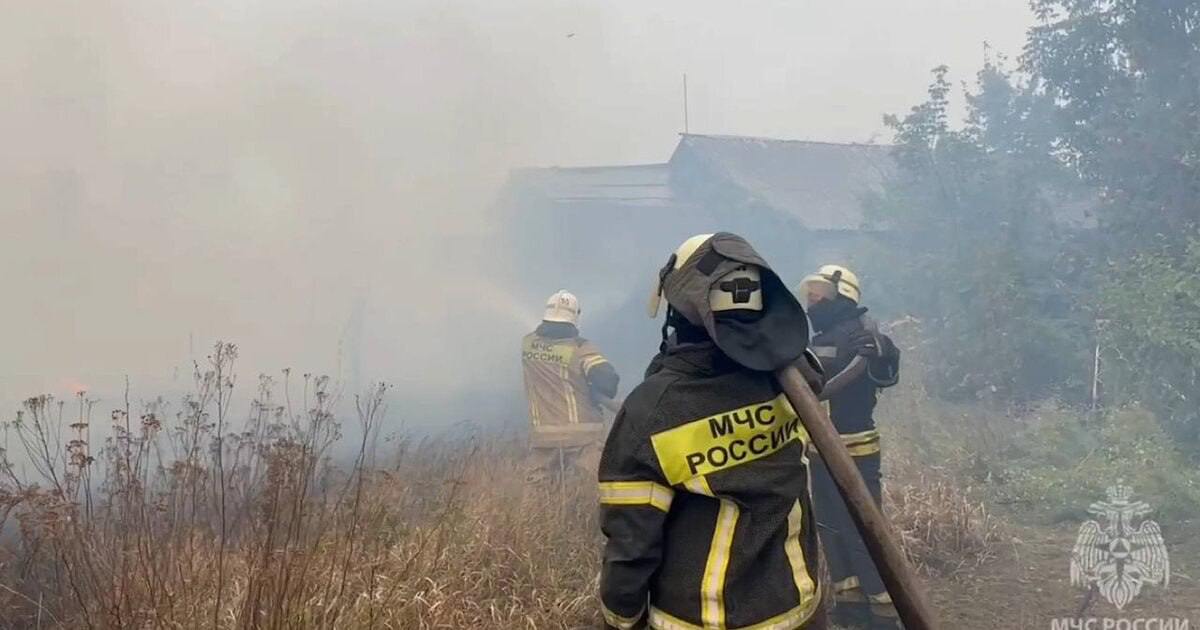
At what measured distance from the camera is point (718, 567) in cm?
215

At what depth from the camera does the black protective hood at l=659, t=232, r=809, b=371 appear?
2141 millimetres

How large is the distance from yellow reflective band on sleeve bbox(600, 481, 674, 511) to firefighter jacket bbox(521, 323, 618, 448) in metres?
4.28

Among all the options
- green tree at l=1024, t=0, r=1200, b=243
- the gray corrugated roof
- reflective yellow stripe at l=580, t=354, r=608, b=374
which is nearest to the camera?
reflective yellow stripe at l=580, t=354, r=608, b=374

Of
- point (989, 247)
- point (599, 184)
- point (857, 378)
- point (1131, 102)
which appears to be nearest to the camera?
point (857, 378)

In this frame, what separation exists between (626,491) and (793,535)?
17.3 inches

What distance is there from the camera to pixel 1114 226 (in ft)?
29.8

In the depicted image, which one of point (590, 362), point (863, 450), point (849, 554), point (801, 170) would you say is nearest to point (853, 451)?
point (863, 450)

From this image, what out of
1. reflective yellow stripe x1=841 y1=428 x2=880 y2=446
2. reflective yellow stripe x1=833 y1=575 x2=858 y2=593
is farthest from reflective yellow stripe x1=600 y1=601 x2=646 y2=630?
reflective yellow stripe x1=833 y1=575 x2=858 y2=593

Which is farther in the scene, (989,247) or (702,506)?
(989,247)

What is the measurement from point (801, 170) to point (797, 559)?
60.2ft

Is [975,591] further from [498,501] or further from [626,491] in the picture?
[626,491]

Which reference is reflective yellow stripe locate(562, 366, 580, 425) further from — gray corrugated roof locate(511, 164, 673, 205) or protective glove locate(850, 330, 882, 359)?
gray corrugated roof locate(511, 164, 673, 205)

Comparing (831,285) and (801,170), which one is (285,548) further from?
(801,170)

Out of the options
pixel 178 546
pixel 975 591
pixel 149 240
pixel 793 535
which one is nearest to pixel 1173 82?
pixel 975 591
